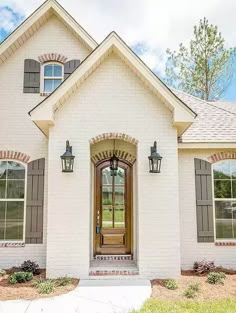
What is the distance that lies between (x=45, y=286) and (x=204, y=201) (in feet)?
15.2

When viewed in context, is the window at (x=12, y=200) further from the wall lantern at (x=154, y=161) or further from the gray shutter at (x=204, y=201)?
the gray shutter at (x=204, y=201)

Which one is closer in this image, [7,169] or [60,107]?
[60,107]

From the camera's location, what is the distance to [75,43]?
386 inches

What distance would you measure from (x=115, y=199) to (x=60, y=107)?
10.8ft

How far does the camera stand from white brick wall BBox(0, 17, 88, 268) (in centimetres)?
858

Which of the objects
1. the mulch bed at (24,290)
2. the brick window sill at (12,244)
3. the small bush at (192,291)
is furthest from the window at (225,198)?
the brick window sill at (12,244)

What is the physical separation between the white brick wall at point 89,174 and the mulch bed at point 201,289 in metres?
0.36

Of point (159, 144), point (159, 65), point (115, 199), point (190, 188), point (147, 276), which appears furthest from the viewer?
point (159, 65)

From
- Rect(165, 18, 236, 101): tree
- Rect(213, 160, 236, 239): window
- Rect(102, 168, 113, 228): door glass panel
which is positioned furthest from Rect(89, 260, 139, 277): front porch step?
Rect(165, 18, 236, 101): tree

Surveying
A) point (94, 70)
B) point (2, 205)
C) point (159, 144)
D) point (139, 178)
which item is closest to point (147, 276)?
point (139, 178)

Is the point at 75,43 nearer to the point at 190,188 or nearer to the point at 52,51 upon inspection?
the point at 52,51

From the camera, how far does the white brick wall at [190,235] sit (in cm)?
835

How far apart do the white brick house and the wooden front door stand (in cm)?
3

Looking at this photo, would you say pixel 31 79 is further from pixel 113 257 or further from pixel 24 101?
pixel 113 257
